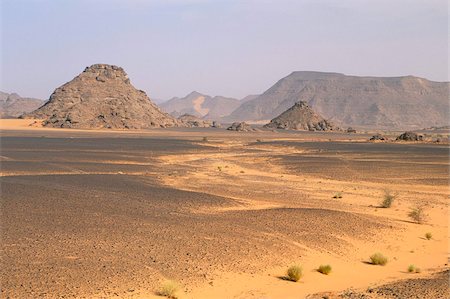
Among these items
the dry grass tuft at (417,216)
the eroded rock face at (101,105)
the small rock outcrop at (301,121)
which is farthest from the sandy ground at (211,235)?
the small rock outcrop at (301,121)

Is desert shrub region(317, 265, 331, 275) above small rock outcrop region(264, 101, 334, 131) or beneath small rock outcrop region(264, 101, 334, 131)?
beneath

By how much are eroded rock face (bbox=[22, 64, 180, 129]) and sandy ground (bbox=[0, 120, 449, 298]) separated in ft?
267

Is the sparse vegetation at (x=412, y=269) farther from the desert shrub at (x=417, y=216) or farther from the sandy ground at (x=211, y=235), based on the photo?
the desert shrub at (x=417, y=216)

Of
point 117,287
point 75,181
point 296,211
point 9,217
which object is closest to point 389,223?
point 296,211

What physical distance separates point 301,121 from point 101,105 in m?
50.6

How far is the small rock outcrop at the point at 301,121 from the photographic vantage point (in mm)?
133625

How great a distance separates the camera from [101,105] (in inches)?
4651

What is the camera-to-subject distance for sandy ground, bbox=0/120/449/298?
37.4ft

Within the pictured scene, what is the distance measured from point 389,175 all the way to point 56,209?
2411 cm

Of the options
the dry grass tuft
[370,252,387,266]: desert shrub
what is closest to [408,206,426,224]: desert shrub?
the dry grass tuft

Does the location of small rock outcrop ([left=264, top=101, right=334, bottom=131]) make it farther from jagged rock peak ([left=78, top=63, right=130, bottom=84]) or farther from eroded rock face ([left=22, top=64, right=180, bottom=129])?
jagged rock peak ([left=78, top=63, right=130, bottom=84])

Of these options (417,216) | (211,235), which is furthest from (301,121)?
(211,235)

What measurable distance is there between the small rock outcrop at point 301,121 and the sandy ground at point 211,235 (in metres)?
101

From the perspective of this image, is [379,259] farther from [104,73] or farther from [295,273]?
[104,73]
